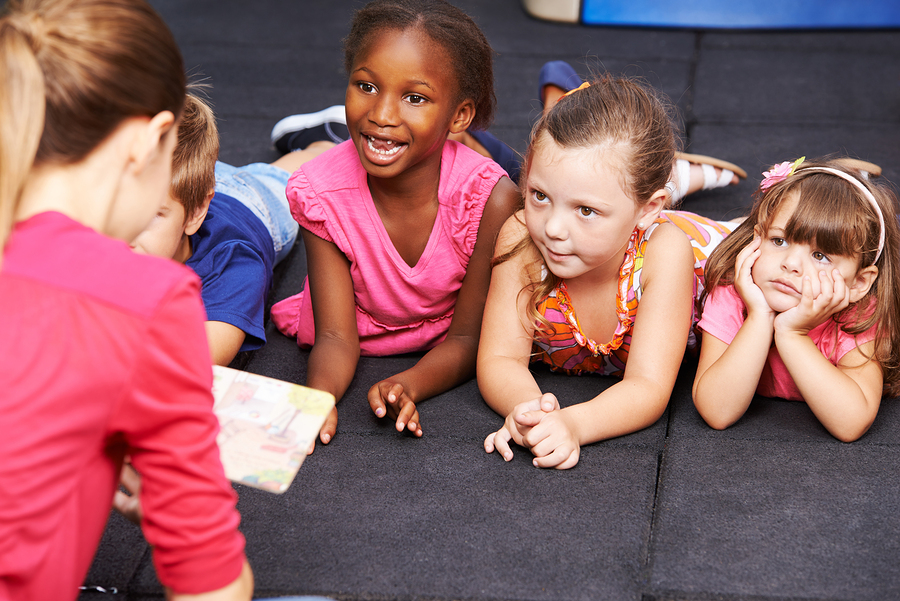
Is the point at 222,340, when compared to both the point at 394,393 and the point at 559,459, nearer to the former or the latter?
the point at 394,393

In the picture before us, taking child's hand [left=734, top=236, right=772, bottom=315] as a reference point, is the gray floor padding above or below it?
below

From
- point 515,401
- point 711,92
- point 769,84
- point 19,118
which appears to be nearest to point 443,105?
point 515,401

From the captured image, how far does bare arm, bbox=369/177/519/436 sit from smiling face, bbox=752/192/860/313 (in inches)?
18.4

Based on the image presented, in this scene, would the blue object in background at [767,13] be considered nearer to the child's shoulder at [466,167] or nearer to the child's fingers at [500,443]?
the child's shoulder at [466,167]

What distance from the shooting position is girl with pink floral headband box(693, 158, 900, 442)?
1.34 metres

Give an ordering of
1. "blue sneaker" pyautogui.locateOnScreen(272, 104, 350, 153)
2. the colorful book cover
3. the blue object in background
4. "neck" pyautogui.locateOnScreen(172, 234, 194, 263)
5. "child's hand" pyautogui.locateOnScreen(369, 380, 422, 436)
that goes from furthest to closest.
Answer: the blue object in background
"blue sneaker" pyautogui.locateOnScreen(272, 104, 350, 153)
"neck" pyautogui.locateOnScreen(172, 234, 194, 263)
"child's hand" pyautogui.locateOnScreen(369, 380, 422, 436)
the colorful book cover

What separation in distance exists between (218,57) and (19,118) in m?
3.06

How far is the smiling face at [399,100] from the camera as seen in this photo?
143 cm

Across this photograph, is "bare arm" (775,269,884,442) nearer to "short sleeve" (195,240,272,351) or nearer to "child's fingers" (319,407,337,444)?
"child's fingers" (319,407,337,444)

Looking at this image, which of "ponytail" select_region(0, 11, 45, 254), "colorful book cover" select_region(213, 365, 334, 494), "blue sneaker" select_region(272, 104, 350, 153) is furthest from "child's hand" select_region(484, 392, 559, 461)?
"blue sneaker" select_region(272, 104, 350, 153)

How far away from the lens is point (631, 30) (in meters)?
3.88

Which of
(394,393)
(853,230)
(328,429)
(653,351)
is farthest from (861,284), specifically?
(328,429)

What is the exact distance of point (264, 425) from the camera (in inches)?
37.0

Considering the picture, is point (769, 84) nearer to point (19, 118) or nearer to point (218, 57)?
point (218, 57)
